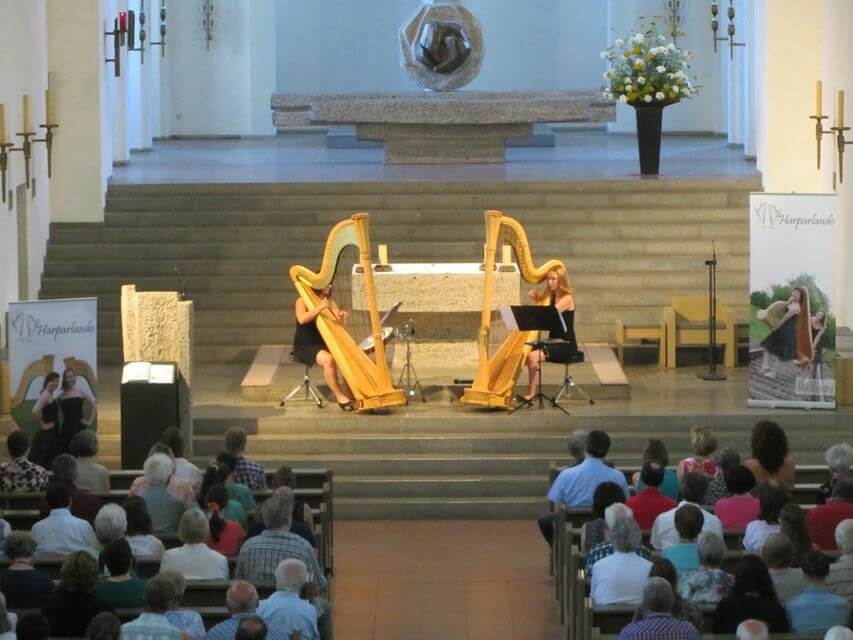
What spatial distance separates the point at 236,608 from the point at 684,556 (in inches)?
91.4

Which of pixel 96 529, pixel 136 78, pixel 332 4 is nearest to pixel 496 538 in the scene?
pixel 96 529

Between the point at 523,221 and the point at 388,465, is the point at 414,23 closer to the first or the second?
the point at 523,221

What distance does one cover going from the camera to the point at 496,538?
13.7 metres

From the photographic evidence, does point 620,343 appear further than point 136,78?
No

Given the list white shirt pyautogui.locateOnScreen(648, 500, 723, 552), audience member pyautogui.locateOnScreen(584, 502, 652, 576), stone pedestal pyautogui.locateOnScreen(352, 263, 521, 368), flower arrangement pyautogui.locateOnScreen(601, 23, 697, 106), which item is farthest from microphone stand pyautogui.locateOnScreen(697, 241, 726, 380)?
audience member pyautogui.locateOnScreen(584, 502, 652, 576)

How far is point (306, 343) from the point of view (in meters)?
15.0

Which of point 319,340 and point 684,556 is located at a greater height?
point 319,340

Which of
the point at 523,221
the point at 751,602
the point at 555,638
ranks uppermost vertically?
the point at 523,221

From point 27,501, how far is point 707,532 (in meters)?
4.57

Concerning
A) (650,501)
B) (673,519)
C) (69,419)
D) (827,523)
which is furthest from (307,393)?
(827,523)

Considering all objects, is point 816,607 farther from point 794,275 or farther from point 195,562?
point 794,275

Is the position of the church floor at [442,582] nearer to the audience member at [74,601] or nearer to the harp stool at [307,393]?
the harp stool at [307,393]

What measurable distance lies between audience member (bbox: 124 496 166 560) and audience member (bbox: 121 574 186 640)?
156 centimetres

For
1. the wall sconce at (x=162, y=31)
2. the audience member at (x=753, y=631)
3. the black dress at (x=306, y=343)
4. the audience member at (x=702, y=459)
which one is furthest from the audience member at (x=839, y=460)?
the wall sconce at (x=162, y=31)
